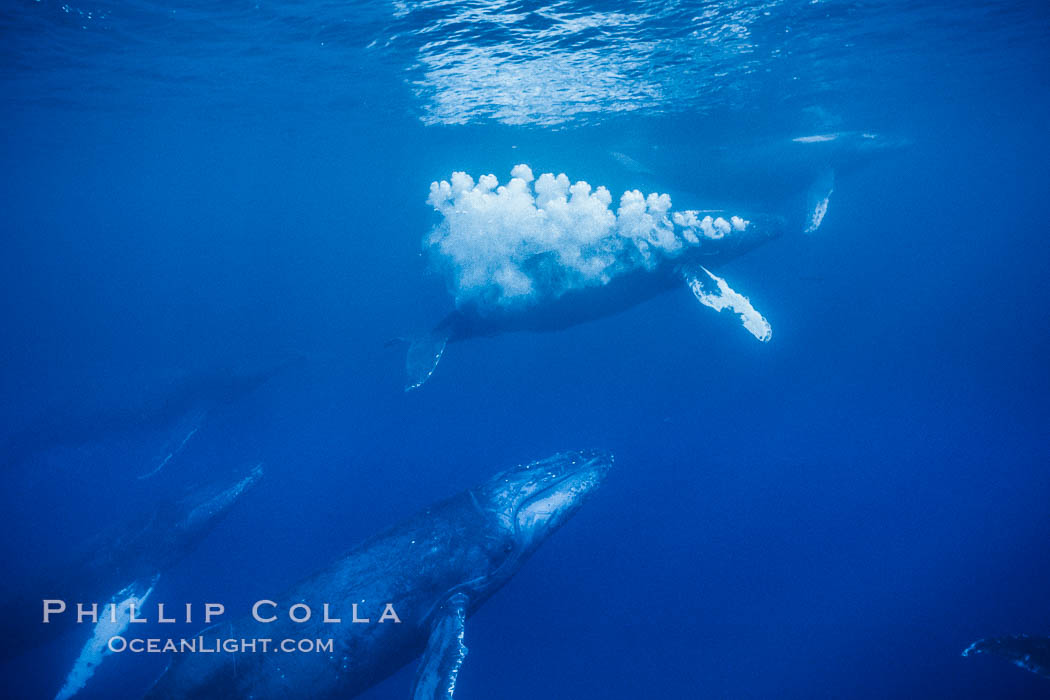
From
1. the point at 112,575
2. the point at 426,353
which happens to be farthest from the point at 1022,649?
the point at 112,575

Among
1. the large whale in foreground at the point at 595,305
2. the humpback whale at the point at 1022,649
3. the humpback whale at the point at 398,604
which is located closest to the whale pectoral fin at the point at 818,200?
the large whale in foreground at the point at 595,305

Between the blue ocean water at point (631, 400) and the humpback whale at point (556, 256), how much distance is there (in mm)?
3046

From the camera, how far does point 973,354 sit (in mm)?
15852

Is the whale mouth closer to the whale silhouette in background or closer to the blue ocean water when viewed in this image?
the blue ocean water

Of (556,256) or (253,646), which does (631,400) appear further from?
(253,646)

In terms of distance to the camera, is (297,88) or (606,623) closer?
(606,623)

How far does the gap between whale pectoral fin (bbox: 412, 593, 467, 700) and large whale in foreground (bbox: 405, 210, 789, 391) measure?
4.50 m

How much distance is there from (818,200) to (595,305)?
10.7 m

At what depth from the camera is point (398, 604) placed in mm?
5898

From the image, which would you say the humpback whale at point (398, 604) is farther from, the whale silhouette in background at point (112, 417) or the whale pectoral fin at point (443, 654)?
the whale silhouette in background at point (112, 417)

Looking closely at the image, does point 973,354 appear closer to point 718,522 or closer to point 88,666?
point 718,522

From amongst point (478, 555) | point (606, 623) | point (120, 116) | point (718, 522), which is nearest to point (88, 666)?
point (478, 555)

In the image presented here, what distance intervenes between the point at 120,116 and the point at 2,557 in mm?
21044

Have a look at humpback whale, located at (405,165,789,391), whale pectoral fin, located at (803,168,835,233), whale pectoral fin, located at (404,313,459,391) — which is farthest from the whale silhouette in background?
whale pectoral fin, located at (803,168,835,233)
